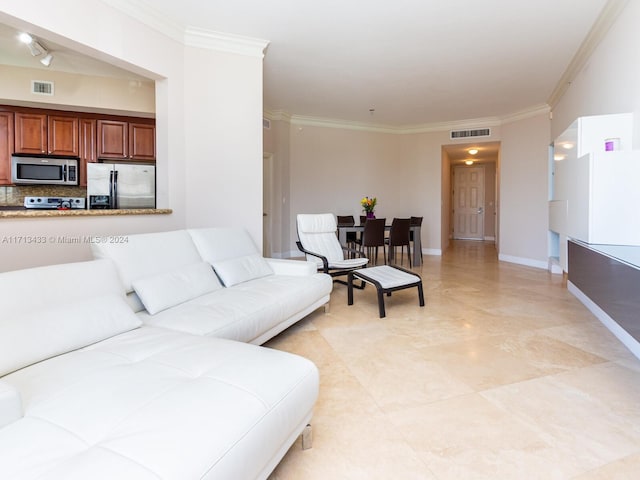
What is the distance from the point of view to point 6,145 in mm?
4434

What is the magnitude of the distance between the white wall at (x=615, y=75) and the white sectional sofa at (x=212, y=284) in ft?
9.24

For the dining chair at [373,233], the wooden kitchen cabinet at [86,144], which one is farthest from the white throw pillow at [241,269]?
the wooden kitchen cabinet at [86,144]

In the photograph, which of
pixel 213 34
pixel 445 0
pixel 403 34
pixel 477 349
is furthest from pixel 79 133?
pixel 477 349

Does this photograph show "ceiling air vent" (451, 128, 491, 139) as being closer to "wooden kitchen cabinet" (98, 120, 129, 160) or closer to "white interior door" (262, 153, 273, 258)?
"white interior door" (262, 153, 273, 258)

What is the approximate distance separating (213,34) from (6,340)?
→ 3.34 m

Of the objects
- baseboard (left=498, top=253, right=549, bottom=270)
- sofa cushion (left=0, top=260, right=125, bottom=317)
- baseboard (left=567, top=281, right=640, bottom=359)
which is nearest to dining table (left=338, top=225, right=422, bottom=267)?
baseboard (left=498, top=253, right=549, bottom=270)

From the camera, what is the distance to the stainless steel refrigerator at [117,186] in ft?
14.0

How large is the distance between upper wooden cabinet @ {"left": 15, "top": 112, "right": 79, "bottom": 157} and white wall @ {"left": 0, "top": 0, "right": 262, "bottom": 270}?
2051 millimetres

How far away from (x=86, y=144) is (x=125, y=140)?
1.57 feet

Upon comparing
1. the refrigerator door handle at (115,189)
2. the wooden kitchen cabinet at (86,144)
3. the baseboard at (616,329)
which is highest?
the wooden kitchen cabinet at (86,144)

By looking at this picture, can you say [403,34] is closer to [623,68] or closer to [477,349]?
[623,68]

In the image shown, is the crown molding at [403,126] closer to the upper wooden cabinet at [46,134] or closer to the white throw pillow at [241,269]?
the upper wooden cabinet at [46,134]

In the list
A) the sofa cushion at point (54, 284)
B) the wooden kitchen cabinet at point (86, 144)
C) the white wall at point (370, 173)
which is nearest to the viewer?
the sofa cushion at point (54, 284)

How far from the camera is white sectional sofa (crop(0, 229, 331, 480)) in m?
0.85
